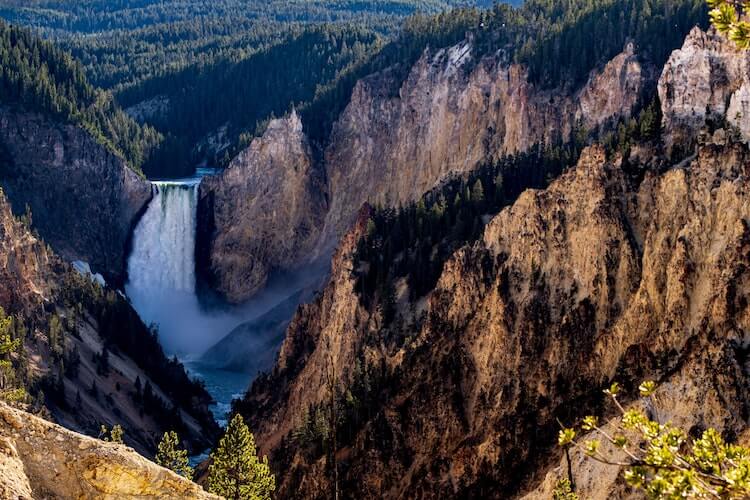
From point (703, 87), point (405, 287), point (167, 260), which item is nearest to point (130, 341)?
point (167, 260)

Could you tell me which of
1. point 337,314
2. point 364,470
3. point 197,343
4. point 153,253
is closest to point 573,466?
point 364,470

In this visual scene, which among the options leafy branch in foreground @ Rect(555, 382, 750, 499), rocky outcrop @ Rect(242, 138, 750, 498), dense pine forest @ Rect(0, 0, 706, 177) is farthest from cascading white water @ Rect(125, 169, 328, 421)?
leafy branch in foreground @ Rect(555, 382, 750, 499)

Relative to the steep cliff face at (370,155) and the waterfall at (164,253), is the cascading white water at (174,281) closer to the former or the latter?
the waterfall at (164,253)

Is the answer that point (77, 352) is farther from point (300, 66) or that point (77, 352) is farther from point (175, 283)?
point (300, 66)

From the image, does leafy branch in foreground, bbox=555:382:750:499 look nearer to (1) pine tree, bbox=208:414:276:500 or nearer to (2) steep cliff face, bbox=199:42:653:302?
(1) pine tree, bbox=208:414:276:500

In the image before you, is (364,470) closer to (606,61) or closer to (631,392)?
(631,392)

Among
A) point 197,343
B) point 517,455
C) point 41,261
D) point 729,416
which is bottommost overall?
point 197,343

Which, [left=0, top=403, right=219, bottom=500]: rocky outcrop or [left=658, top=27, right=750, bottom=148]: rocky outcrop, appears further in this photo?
[left=658, top=27, right=750, bottom=148]: rocky outcrop
